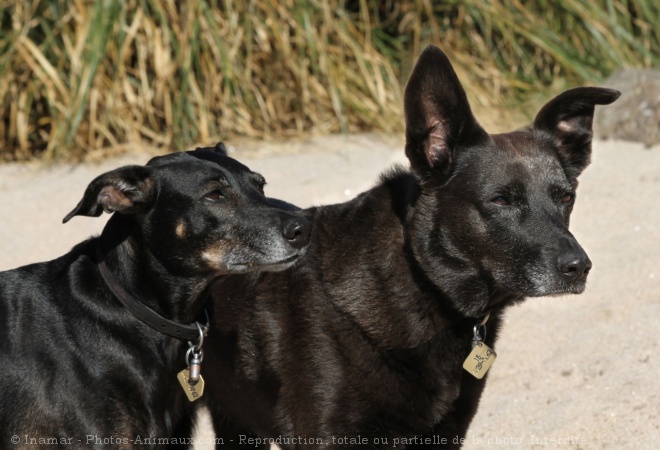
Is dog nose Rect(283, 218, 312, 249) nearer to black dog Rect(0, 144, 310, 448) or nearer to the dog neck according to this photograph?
black dog Rect(0, 144, 310, 448)

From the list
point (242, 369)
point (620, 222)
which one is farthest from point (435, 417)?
point (620, 222)

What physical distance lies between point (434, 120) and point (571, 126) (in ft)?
2.09

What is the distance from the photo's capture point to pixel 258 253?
3.95m

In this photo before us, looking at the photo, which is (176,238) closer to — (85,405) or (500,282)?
(85,405)

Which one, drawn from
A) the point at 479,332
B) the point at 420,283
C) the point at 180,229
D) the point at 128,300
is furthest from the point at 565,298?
the point at 128,300

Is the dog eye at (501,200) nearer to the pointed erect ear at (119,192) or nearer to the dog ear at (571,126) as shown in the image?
the dog ear at (571,126)

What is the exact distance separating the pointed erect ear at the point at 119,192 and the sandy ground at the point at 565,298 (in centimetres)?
214

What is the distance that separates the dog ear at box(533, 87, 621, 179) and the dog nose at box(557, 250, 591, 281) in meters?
0.54

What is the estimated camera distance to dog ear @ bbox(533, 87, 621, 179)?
4305mm

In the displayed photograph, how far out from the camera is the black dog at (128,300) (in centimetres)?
380

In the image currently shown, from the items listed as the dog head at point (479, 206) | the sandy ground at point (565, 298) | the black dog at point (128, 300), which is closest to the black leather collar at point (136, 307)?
the black dog at point (128, 300)

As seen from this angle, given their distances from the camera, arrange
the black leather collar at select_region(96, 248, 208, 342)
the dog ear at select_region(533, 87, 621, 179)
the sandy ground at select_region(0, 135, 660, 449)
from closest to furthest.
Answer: the black leather collar at select_region(96, 248, 208, 342) → the dog ear at select_region(533, 87, 621, 179) → the sandy ground at select_region(0, 135, 660, 449)

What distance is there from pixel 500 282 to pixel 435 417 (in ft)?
1.85

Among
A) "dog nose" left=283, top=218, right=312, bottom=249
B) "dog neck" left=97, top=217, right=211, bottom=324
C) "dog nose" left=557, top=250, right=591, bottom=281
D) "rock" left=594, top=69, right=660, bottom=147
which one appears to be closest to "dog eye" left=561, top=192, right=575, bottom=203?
"dog nose" left=557, top=250, right=591, bottom=281
